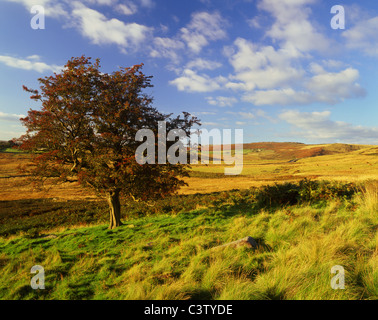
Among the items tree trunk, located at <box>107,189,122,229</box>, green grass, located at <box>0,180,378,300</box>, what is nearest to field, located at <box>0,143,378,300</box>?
green grass, located at <box>0,180,378,300</box>

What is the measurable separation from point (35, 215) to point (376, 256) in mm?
27285

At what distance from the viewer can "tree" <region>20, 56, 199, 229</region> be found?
33.6ft

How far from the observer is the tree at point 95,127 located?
10250mm

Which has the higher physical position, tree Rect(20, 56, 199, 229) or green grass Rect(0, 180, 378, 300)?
tree Rect(20, 56, 199, 229)

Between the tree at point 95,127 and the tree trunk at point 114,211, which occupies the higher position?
the tree at point 95,127

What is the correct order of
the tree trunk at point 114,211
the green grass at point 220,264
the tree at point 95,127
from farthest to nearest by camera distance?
the tree trunk at point 114,211
the tree at point 95,127
the green grass at point 220,264

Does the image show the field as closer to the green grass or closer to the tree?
the green grass

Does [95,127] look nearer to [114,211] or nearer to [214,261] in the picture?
[114,211]

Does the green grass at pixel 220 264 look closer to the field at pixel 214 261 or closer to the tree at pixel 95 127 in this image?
the field at pixel 214 261

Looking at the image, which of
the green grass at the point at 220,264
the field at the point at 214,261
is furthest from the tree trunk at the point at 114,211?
the green grass at the point at 220,264
